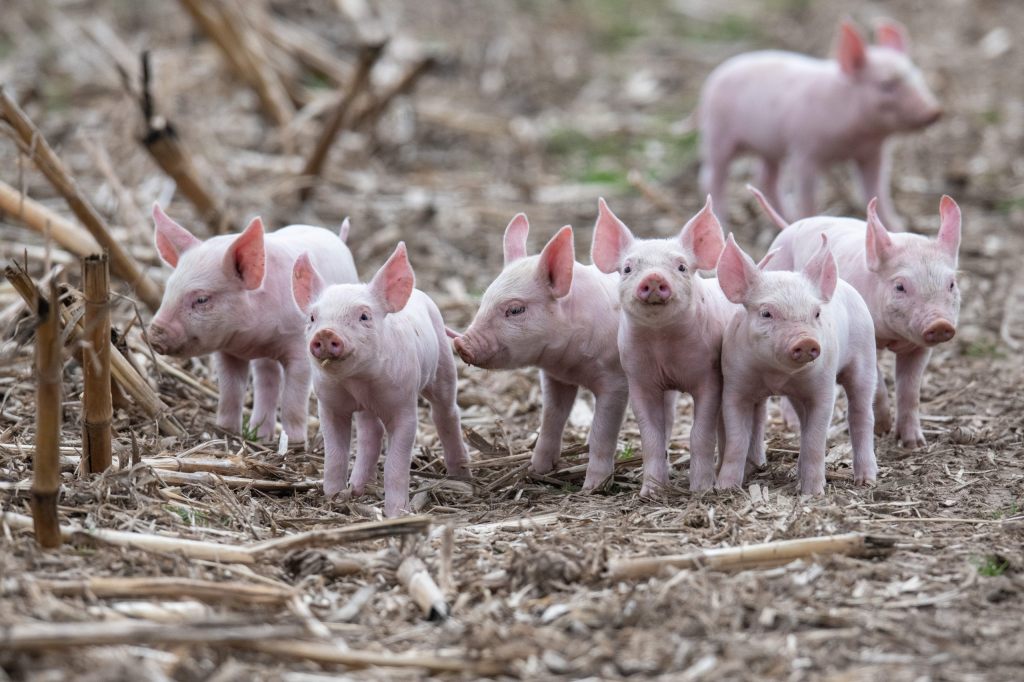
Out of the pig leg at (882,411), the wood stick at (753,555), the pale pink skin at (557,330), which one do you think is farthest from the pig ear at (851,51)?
the wood stick at (753,555)

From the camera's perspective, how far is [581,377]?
610cm

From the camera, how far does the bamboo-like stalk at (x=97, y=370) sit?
4.93 m

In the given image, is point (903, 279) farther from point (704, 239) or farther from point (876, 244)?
point (704, 239)

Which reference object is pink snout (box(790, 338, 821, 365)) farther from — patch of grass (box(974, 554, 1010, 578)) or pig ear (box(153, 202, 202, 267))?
pig ear (box(153, 202, 202, 267))

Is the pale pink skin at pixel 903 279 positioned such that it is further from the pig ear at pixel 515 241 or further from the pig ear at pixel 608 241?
the pig ear at pixel 515 241

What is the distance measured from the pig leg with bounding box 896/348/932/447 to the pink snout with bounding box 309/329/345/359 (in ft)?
9.18

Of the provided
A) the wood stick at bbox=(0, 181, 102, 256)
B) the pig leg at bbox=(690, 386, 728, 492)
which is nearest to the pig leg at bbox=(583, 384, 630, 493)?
the pig leg at bbox=(690, 386, 728, 492)

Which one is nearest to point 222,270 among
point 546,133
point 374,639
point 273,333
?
point 273,333

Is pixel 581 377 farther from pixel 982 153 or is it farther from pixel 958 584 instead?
pixel 982 153

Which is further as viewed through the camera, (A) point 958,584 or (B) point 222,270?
(B) point 222,270

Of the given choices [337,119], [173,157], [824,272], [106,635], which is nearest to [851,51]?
[337,119]

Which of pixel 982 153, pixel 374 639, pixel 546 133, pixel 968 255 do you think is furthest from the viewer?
pixel 546 133

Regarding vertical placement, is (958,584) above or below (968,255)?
below

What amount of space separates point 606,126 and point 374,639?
1083cm
